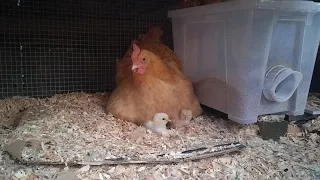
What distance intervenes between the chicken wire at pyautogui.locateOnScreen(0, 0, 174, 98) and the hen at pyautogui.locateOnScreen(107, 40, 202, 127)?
0.54 m

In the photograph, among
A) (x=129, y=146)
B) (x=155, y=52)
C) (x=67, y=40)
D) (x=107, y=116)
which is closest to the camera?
(x=129, y=146)

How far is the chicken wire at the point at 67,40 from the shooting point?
173 cm

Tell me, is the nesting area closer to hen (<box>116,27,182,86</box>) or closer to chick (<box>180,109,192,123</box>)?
chick (<box>180,109,192,123</box>)

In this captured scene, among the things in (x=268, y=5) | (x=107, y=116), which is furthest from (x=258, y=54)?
(x=107, y=116)

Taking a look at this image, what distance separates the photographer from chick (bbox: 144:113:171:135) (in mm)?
1259

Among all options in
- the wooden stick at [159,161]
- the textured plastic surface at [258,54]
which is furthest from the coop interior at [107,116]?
the textured plastic surface at [258,54]

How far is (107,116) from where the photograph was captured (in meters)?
1.43

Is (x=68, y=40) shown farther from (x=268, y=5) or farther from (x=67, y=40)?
(x=268, y=5)

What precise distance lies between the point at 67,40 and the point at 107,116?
700 millimetres

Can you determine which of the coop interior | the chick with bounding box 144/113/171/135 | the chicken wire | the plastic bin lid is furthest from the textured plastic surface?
the chicken wire

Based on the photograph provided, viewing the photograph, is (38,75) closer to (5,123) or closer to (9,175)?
(5,123)

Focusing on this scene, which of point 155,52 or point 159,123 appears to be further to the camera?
point 155,52

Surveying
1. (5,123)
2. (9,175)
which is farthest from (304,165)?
(5,123)

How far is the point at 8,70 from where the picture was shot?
68.8 inches
